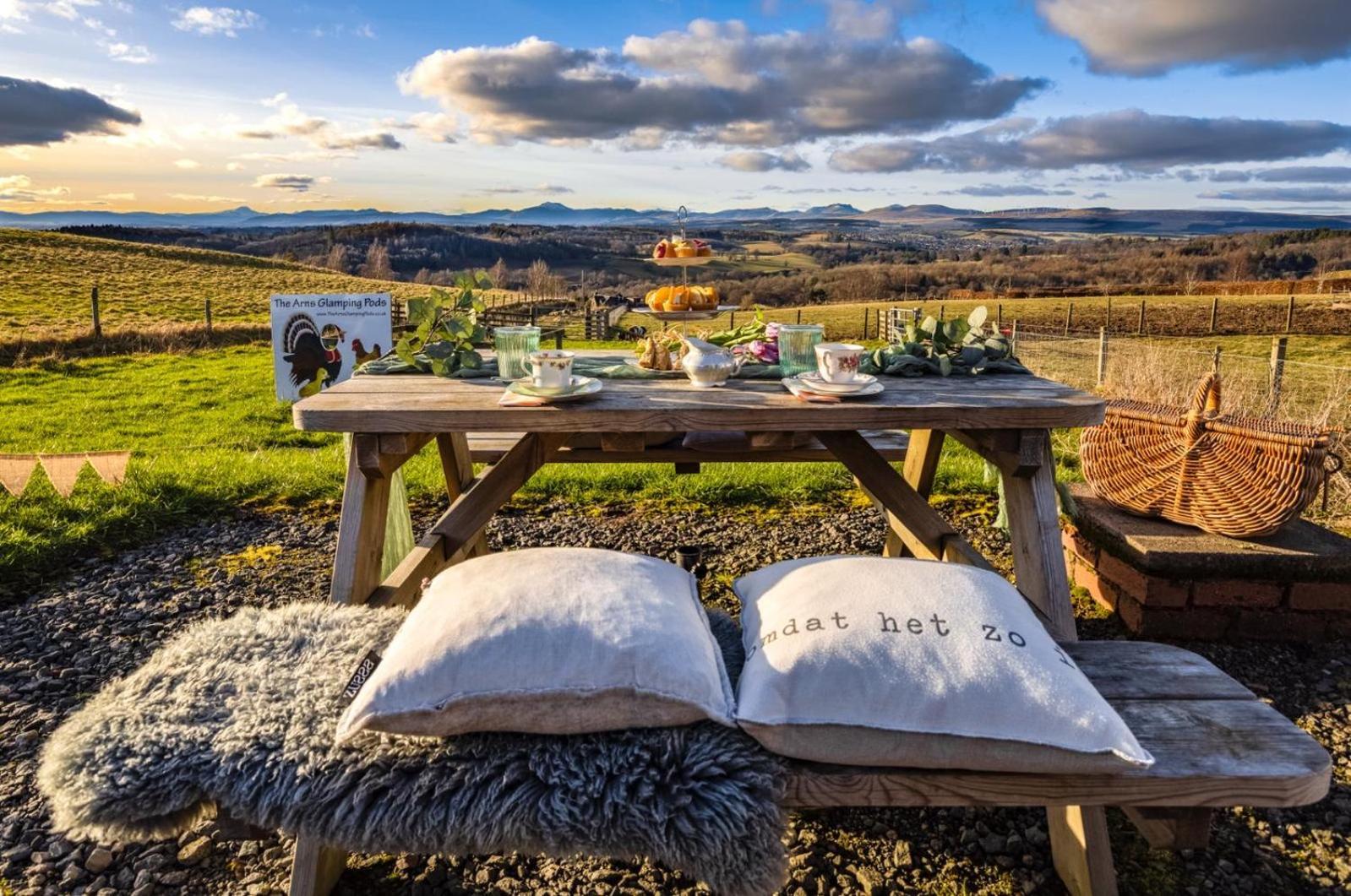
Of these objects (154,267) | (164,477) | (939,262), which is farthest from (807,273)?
(164,477)

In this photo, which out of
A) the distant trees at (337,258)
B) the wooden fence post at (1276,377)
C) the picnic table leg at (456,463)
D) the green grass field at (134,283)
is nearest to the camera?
the picnic table leg at (456,463)

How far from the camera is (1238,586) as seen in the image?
3486 mm

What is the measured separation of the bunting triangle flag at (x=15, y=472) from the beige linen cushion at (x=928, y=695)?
200 inches

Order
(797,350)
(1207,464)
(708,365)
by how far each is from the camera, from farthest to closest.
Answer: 1. (1207,464)
2. (797,350)
3. (708,365)

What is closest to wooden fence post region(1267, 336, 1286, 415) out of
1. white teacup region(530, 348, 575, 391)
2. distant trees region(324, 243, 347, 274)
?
white teacup region(530, 348, 575, 391)

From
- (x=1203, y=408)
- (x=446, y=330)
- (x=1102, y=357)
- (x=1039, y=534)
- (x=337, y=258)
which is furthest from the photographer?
(x=337, y=258)

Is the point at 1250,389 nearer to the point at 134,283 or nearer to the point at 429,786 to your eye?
the point at 429,786

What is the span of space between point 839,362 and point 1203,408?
7.53 feet

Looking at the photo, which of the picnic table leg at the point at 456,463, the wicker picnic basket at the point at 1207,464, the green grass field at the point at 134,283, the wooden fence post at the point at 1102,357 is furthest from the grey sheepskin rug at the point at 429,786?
the green grass field at the point at 134,283

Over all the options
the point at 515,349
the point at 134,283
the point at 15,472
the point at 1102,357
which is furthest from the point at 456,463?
the point at 134,283

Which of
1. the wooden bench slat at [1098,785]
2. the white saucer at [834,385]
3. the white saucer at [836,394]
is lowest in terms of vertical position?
the wooden bench slat at [1098,785]

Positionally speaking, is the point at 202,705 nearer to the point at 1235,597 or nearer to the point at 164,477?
the point at 1235,597

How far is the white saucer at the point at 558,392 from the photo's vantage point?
8.04 feet

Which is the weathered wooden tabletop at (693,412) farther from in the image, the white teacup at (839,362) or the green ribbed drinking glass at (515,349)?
the green ribbed drinking glass at (515,349)
